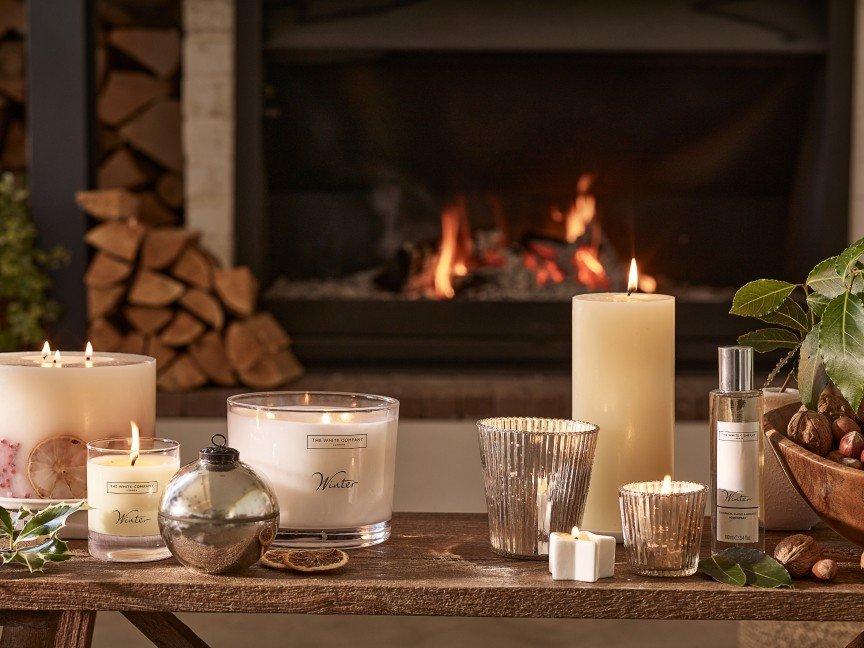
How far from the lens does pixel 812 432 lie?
91cm

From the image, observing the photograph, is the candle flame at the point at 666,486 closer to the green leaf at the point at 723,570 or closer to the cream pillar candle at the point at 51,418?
the green leaf at the point at 723,570

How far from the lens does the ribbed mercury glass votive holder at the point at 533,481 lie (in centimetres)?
88

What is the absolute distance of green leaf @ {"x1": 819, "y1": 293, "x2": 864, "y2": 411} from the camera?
2.82 ft

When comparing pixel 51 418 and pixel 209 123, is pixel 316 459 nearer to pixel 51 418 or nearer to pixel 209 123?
pixel 51 418

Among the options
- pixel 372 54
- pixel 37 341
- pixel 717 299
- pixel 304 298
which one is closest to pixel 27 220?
pixel 37 341

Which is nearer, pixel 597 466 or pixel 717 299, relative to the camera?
pixel 597 466

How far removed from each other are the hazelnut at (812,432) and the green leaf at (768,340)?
0.08m

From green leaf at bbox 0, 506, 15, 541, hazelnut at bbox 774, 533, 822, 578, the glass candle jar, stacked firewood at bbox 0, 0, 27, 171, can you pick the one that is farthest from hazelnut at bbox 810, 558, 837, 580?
stacked firewood at bbox 0, 0, 27, 171

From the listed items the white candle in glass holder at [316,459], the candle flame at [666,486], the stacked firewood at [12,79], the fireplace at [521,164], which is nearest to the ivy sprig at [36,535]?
the white candle in glass holder at [316,459]

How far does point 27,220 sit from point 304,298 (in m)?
0.66

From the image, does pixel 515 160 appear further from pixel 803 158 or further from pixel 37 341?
pixel 37 341

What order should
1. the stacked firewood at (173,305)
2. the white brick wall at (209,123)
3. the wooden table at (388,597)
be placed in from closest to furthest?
the wooden table at (388,597) < the stacked firewood at (173,305) < the white brick wall at (209,123)

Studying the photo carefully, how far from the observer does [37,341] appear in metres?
2.81

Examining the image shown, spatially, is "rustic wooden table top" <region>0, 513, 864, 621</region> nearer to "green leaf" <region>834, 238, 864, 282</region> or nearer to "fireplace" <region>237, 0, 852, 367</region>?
"green leaf" <region>834, 238, 864, 282</region>
